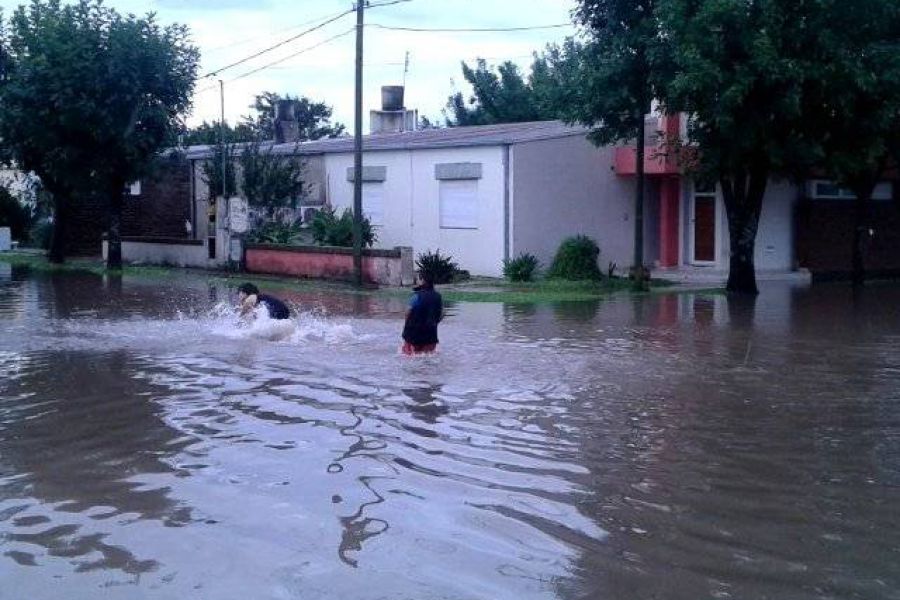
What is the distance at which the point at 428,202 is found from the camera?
3284cm

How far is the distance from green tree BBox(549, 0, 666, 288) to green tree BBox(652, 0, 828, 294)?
456 mm

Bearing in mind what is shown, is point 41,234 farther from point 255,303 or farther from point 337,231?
point 255,303

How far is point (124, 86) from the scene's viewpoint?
3369 centimetres

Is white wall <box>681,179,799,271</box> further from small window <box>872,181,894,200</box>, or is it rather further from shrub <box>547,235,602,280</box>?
shrub <box>547,235,602,280</box>

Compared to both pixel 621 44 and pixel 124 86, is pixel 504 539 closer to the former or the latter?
pixel 621 44

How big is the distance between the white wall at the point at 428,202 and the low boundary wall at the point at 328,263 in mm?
2815

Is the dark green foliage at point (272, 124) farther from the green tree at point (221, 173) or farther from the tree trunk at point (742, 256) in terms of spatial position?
the tree trunk at point (742, 256)

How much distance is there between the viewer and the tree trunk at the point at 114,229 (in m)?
35.8

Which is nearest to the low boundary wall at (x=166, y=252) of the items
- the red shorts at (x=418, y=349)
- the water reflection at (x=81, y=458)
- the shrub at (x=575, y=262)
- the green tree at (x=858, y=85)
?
the shrub at (x=575, y=262)

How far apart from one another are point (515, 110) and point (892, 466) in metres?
48.9

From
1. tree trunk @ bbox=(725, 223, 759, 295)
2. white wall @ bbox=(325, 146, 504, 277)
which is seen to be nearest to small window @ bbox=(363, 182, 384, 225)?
white wall @ bbox=(325, 146, 504, 277)

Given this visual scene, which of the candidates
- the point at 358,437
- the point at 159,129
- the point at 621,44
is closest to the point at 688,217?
the point at 621,44

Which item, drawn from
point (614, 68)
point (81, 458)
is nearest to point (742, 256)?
point (614, 68)

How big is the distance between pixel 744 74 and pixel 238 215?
55.7ft
